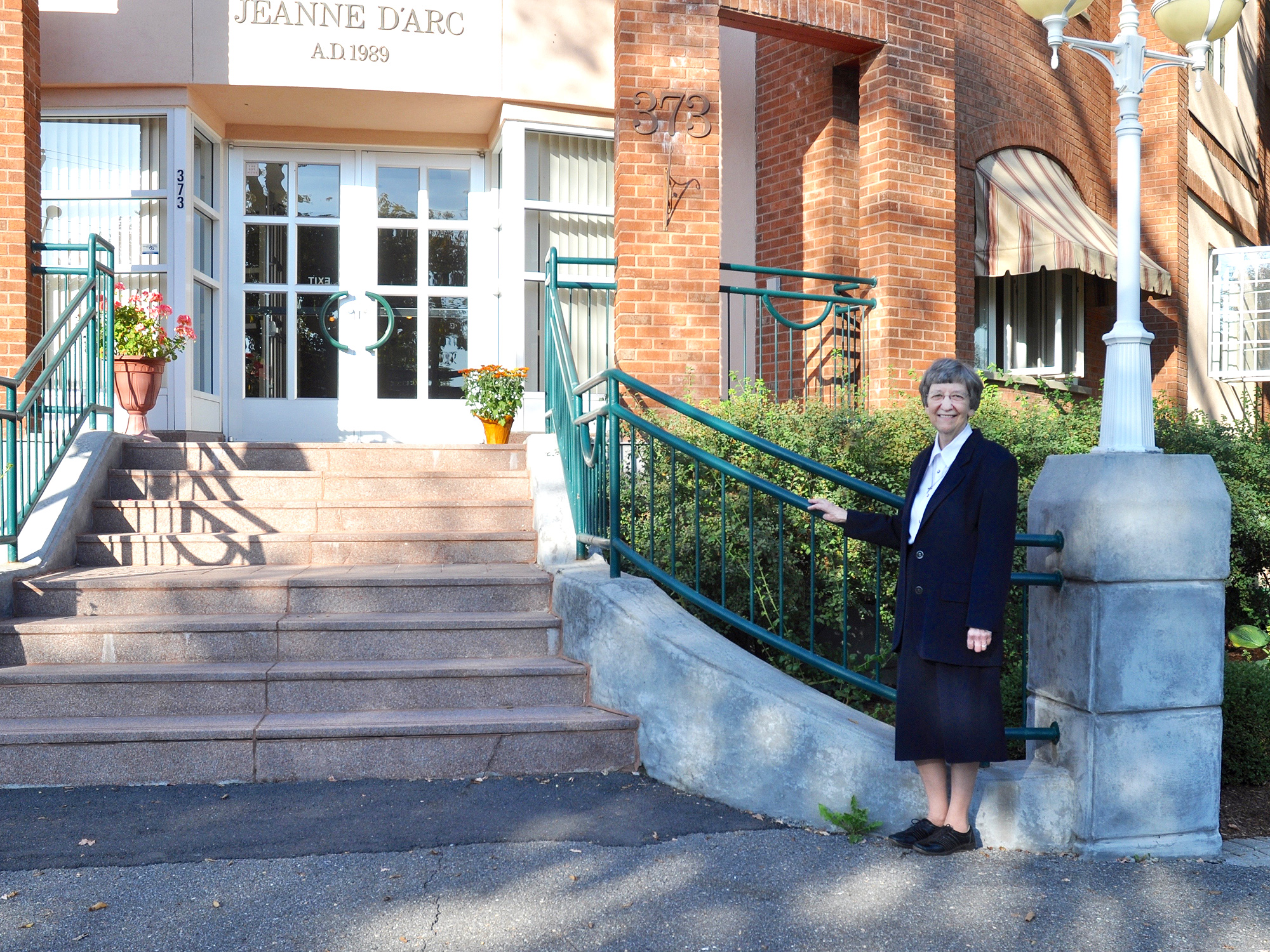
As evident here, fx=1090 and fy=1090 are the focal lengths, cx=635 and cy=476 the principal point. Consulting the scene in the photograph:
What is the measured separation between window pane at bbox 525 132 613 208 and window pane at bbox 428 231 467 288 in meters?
0.76

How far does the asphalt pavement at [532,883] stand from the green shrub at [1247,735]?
107 cm

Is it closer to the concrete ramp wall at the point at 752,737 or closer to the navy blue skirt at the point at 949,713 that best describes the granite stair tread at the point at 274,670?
the concrete ramp wall at the point at 752,737

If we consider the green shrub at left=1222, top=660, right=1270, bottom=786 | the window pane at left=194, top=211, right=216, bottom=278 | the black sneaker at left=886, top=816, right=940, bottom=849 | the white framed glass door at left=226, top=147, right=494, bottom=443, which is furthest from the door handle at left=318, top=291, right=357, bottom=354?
the green shrub at left=1222, top=660, right=1270, bottom=786

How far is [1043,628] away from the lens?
152 inches

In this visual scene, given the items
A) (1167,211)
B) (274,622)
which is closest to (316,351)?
(274,622)

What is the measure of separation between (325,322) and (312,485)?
285cm

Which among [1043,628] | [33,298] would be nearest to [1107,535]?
[1043,628]

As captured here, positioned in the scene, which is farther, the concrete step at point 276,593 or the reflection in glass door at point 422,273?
the reflection in glass door at point 422,273

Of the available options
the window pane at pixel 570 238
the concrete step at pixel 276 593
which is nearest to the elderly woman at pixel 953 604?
the concrete step at pixel 276 593

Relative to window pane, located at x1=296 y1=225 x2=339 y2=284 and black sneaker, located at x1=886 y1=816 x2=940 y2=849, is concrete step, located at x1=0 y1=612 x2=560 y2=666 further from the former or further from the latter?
window pane, located at x1=296 y1=225 x2=339 y2=284

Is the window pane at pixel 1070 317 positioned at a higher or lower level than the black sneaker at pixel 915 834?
higher

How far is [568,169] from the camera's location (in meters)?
8.66

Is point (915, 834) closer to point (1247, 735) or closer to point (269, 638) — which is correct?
point (1247, 735)

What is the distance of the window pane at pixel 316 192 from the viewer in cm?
873
